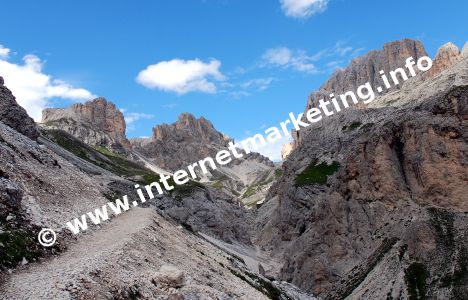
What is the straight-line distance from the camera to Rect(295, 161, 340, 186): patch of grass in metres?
140

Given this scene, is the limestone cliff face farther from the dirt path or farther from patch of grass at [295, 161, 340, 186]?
the dirt path

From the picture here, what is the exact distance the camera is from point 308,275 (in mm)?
85000

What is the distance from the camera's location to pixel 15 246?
28.3 metres

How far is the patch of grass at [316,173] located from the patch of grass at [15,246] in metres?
114

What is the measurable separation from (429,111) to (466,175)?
16.2 meters

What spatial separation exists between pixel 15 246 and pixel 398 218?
68.8m

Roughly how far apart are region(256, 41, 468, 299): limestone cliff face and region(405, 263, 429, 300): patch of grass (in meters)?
0.13

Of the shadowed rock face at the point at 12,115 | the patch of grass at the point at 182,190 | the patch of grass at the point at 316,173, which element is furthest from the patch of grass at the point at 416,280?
the patch of grass at the point at 182,190

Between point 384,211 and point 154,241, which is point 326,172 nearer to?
point 384,211

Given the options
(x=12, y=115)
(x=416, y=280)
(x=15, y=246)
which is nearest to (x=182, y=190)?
(x=12, y=115)

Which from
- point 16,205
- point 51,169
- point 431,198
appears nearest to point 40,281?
point 16,205

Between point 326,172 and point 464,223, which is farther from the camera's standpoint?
Answer: point 326,172

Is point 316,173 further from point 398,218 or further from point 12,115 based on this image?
point 12,115

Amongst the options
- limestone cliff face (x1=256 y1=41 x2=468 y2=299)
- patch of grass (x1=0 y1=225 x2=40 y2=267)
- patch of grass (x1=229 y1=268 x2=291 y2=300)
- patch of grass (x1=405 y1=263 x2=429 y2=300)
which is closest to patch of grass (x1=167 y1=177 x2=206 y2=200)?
limestone cliff face (x1=256 y1=41 x2=468 y2=299)
